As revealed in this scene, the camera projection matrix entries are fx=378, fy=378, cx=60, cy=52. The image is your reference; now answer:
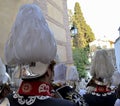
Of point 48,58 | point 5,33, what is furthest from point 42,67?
point 5,33

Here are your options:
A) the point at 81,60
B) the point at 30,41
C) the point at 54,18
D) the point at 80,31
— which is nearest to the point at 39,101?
the point at 30,41

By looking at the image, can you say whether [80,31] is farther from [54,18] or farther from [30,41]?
[30,41]

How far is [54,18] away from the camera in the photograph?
2236 cm

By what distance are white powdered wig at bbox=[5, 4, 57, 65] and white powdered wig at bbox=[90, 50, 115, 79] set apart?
7.07 feet

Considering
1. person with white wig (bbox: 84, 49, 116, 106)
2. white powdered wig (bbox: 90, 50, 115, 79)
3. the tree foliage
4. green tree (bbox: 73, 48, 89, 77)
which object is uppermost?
the tree foliage

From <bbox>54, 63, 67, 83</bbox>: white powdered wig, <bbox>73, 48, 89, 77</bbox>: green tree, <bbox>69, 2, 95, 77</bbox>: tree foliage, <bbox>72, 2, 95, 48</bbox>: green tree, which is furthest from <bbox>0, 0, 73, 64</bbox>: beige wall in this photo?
<bbox>72, 2, 95, 48</bbox>: green tree

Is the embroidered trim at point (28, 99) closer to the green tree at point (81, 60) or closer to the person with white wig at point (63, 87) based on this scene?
the person with white wig at point (63, 87)

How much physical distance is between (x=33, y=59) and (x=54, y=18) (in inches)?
795

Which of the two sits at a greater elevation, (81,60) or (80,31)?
(80,31)

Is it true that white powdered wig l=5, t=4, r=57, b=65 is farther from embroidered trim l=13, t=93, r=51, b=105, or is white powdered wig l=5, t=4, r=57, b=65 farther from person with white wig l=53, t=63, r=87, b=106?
person with white wig l=53, t=63, r=87, b=106

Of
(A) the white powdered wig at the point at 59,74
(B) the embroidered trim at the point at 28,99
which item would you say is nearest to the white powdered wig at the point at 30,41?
(B) the embroidered trim at the point at 28,99

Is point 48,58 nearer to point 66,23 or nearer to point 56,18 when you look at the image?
point 56,18

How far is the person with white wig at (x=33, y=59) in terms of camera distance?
88.7 inches

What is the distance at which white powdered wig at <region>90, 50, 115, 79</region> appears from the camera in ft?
14.7
